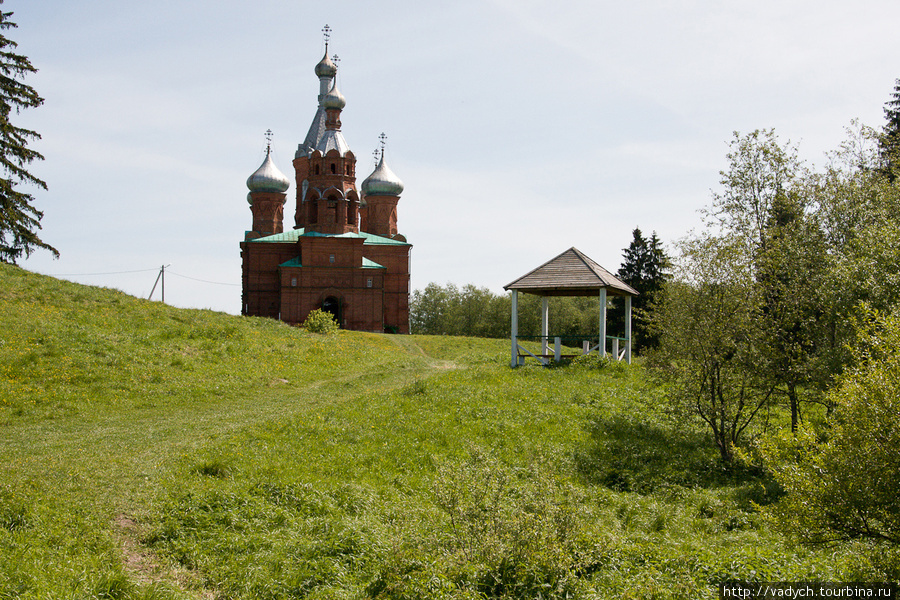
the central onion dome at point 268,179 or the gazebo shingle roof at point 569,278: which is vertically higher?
the central onion dome at point 268,179

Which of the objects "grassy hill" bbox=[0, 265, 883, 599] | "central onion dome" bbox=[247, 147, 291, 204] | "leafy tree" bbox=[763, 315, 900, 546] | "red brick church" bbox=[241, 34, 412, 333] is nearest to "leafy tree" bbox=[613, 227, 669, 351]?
"red brick church" bbox=[241, 34, 412, 333]

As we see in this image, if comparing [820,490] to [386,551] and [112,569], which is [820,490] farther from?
[112,569]

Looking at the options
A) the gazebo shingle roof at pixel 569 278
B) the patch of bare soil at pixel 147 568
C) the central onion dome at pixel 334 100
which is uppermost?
the central onion dome at pixel 334 100

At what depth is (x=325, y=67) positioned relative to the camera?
52.9 meters

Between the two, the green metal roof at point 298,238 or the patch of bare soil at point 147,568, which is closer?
the patch of bare soil at point 147,568

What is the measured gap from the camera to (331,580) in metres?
7.46

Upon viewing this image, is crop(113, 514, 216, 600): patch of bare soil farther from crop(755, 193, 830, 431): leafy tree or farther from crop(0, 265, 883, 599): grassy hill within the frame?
crop(755, 193, 830, 431): leafy tree

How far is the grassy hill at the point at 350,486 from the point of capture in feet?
23.9

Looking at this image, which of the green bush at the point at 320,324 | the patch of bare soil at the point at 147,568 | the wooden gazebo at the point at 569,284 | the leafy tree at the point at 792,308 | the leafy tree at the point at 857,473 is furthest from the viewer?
the green bush at the point at 320,324

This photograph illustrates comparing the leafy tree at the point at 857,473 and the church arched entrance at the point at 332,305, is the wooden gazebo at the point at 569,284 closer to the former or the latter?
the leafy tree at the point at 857,473

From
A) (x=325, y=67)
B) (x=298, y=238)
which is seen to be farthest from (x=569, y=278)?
(x=325, y=67)

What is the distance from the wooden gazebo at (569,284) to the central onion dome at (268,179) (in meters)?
33.2

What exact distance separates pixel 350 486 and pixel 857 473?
666 centimetres

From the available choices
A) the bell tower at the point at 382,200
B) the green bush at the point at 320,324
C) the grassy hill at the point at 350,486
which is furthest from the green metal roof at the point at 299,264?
the grassy hill at the point at 350,486
